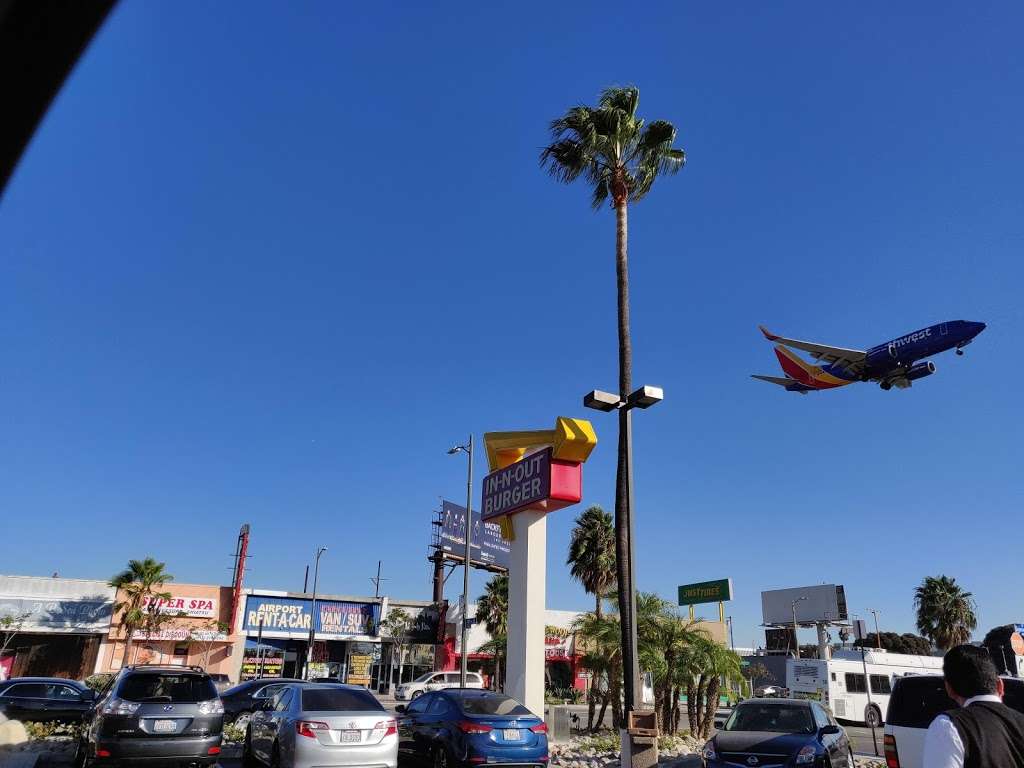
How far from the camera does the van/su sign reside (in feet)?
53.3

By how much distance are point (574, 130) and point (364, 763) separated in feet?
56.2

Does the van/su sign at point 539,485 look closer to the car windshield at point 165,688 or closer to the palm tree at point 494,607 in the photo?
the car windshield at point 165,688

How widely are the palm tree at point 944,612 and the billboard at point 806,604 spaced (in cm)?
777

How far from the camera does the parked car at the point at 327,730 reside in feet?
31.7

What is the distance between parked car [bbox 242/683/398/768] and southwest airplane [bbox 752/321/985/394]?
2907 cm

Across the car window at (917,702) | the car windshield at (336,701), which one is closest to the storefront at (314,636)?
the car windshield at (336,701)

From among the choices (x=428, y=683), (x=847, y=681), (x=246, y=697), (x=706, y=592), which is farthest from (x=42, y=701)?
(x=706, y=592)

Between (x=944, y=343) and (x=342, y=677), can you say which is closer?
(x=944, y=343)

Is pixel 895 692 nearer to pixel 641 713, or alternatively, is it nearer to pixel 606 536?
pixel 641 713

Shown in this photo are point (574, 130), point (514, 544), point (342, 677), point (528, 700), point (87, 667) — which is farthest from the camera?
point (342, 677)

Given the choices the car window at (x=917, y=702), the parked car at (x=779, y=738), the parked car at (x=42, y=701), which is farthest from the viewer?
the parked car at (x=42, y=701)

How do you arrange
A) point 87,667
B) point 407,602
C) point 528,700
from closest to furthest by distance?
1. point 528,700
2. point 87,667
3. point 407,602

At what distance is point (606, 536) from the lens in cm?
4103

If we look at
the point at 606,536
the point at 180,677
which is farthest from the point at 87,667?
the point at 180,677
